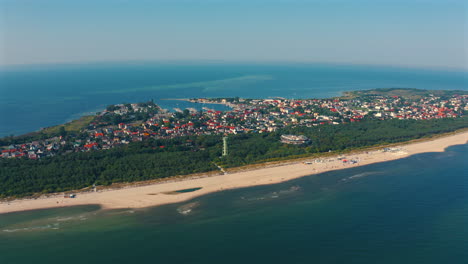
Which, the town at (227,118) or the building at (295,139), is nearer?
the town at (227,118)

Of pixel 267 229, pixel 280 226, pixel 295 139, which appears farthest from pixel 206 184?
pixel 295 139

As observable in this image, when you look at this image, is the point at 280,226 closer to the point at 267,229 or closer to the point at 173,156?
the point at 267,229

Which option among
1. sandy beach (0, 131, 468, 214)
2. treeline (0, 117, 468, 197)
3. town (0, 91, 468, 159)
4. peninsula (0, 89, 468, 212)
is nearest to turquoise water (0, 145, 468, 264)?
sandy beach (0, 131, 468, 214)

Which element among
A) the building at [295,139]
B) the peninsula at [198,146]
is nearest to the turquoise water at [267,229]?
the peninsula at [198,146]

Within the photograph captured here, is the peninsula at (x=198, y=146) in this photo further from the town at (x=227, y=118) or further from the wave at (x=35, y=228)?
the wave at (x=35, y=228)

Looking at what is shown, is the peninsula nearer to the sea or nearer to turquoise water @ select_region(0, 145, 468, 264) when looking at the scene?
the sea

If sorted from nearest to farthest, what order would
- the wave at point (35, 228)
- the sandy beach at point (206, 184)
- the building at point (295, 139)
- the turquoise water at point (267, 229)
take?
the turquoise water at point (267, 229) → the wave at point (35, 228) → the sandy beach at point (206, 184) → the building at point (295, 139)

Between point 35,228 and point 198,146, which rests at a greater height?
point 198,146
